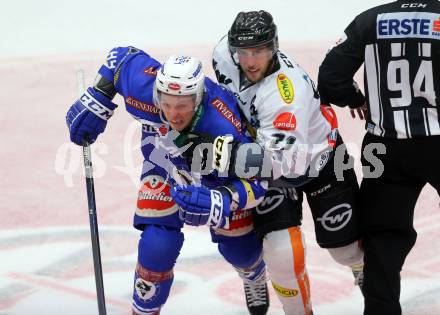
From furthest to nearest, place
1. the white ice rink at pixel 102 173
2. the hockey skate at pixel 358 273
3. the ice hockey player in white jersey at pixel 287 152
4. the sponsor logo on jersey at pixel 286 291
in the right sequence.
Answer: the white ice rink at pixel 102 173 → the hockey skate at pixel 358 273 → the sponsor logo on jersey at pixel 286 291 → the ice hockey player in white jersey at pixel 287 152

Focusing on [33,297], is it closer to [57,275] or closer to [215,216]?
[57,275]

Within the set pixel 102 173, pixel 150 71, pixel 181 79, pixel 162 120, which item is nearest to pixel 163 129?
pixel 162 120

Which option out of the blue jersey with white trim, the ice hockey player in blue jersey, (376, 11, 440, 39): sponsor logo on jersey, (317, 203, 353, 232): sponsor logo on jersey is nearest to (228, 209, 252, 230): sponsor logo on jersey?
the ice hockey player in blue jersey

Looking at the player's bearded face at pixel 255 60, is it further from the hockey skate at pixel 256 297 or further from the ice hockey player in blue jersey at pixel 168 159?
the hockey skate at pixel 256 297

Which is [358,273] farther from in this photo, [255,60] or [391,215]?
[255,60]

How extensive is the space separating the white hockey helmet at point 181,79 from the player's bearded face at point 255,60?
17 cm

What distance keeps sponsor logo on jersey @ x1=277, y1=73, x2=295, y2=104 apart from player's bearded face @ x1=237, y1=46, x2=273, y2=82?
2.8 inches

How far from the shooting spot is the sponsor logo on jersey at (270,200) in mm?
3725

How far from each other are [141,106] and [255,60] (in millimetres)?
489

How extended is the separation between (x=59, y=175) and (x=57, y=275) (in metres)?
1.07

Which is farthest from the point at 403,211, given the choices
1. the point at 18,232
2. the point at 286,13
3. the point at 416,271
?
the point at 286,13

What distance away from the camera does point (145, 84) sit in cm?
366

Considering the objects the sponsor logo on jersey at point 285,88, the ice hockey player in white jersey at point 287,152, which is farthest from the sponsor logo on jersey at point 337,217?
the sponsor logo on jersey at point 285,88

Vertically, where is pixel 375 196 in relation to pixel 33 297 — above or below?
above
